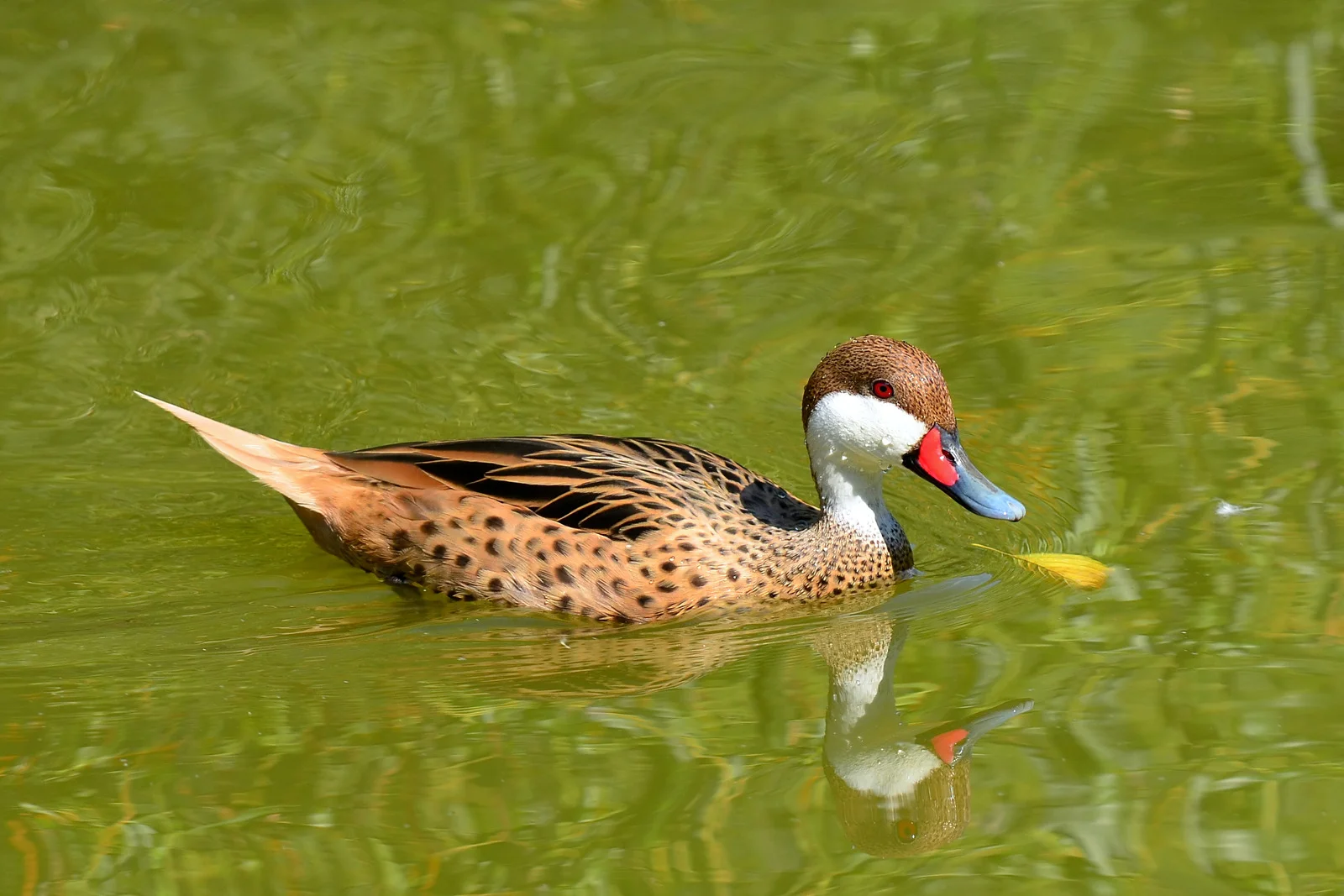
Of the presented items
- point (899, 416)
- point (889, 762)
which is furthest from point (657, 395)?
point (889, 762)

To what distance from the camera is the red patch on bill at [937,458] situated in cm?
740

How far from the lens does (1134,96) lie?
1139 cm

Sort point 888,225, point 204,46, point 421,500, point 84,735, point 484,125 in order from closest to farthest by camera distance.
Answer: point 84,735 < point 421,500 < point 888,225 < point 484,125 < point 204,46

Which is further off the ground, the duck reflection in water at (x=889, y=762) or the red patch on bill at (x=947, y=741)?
the red patch on bill at (x=947, y=741)

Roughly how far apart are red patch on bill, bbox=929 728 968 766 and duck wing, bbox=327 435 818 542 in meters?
1.69

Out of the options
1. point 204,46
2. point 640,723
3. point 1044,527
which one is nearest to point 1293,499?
point 1044,527

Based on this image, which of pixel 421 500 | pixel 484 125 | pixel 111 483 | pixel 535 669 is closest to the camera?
pixel 535 669

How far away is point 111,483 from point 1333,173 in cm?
676

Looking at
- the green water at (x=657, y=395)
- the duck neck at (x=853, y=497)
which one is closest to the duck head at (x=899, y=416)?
the duck neck at (x=853, y=497)

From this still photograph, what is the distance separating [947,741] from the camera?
6180mm

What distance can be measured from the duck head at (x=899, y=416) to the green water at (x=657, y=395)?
0.45 metres

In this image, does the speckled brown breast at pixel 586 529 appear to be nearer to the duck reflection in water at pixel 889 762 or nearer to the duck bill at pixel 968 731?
the duck reflection in water at pixel 889 762

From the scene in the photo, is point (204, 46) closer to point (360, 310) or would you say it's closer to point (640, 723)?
point (360, 310)

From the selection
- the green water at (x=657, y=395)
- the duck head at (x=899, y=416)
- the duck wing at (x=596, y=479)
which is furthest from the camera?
the duck wing at (x=596, y=479)
